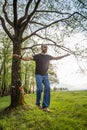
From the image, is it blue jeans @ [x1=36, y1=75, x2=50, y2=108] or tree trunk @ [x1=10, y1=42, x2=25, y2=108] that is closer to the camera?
blue jeans @ [x1=36, y1=75, x2=50, y2=108]

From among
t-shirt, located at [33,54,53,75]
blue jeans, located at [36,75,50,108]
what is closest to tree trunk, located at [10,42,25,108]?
blue jeans, located at [36,75,50,108]

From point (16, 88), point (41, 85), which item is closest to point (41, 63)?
point (41, 85)

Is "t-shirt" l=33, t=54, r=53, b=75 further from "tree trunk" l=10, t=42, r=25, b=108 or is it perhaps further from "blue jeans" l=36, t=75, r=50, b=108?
"tree trunk" l=10, t=42, r=25, b=108

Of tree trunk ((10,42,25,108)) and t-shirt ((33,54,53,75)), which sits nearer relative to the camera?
t-shirt ((33,54,53,75))

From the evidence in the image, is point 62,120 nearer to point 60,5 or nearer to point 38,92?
point 38,92

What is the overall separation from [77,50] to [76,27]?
1.96m

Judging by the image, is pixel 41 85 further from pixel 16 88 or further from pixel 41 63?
pixel 16 88

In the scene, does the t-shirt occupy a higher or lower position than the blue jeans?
higher

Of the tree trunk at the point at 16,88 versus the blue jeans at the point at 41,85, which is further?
the tree trunk at the point at 16,88

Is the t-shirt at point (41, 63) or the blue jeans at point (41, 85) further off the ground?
the t-shirt at point (41, 63)

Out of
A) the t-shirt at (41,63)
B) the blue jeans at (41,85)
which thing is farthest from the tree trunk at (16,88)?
the t-shirt at (41,63)

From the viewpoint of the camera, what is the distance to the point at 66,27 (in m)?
19.9

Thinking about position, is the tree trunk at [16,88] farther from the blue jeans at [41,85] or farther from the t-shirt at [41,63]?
the t-shirt at [41,63]

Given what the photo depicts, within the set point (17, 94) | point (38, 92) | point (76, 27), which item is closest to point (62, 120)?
Result: point (38, 92)
